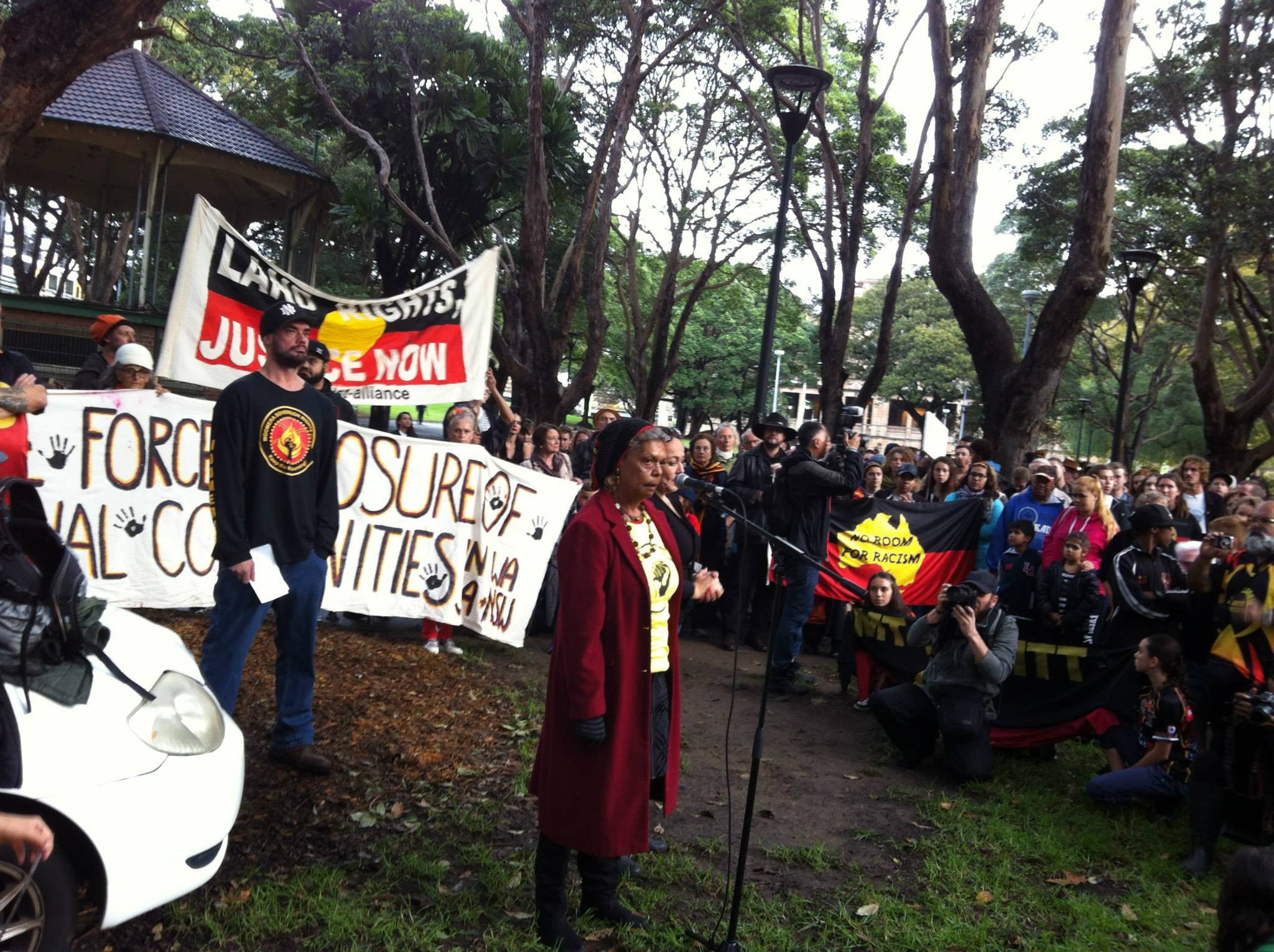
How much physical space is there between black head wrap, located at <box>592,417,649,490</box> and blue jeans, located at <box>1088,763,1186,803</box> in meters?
3.58

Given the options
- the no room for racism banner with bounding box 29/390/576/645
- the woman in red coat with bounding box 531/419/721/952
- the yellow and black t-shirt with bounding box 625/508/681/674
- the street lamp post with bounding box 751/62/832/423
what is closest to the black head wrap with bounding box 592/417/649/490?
the woman in red coat with bounding box 531/419/721/952

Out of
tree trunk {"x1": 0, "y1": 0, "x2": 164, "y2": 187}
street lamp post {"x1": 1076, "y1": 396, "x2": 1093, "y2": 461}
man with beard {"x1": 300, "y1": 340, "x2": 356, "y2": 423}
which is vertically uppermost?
street lamp post {"x1": 1076, "y1": 396, "x2": 1093, "y2": 461}

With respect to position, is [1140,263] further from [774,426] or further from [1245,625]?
[1245,625]

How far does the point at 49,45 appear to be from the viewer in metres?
6.04

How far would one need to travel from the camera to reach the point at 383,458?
700cm

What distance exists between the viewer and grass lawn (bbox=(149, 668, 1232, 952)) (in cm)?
371

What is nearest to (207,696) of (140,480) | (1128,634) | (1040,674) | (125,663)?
(125,663)

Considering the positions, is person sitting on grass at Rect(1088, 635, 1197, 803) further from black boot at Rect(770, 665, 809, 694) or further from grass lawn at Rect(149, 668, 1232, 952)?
black boot at Rect(770, 665, 809, 694)

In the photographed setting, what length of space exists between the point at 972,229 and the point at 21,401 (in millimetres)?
10975

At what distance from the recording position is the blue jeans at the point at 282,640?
4.53m

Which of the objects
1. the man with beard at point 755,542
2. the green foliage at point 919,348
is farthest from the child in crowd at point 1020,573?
the green foliage at point 919,348

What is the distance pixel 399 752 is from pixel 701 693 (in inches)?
111

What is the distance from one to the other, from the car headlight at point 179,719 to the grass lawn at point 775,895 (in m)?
0.73

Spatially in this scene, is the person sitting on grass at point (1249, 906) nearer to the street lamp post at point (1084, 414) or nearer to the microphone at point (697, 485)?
the microphone at point (697, 485)
